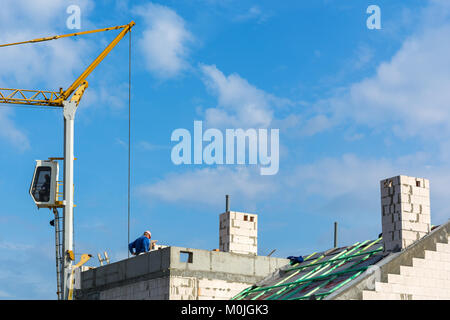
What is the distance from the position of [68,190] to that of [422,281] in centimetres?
1506

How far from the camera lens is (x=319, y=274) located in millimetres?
25281

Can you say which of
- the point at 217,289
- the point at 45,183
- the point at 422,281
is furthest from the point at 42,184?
the point at 422,281

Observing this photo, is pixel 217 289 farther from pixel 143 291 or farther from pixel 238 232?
pixel 238 232

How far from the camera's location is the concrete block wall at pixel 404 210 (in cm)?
2283

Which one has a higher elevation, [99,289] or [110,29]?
[110,29]

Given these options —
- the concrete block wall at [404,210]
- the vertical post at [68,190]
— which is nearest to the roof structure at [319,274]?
the concrete block wall at [404,210]

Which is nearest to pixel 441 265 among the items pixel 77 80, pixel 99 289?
pixel 99 289

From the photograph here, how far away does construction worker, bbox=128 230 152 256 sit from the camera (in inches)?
1138

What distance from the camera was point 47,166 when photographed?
29.1m

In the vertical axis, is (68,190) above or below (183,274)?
above

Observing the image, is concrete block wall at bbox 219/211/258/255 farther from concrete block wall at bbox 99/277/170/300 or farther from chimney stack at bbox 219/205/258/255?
concrete block wall at bbox 99/277/170/300

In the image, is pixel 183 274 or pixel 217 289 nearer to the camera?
pixel 183 274
